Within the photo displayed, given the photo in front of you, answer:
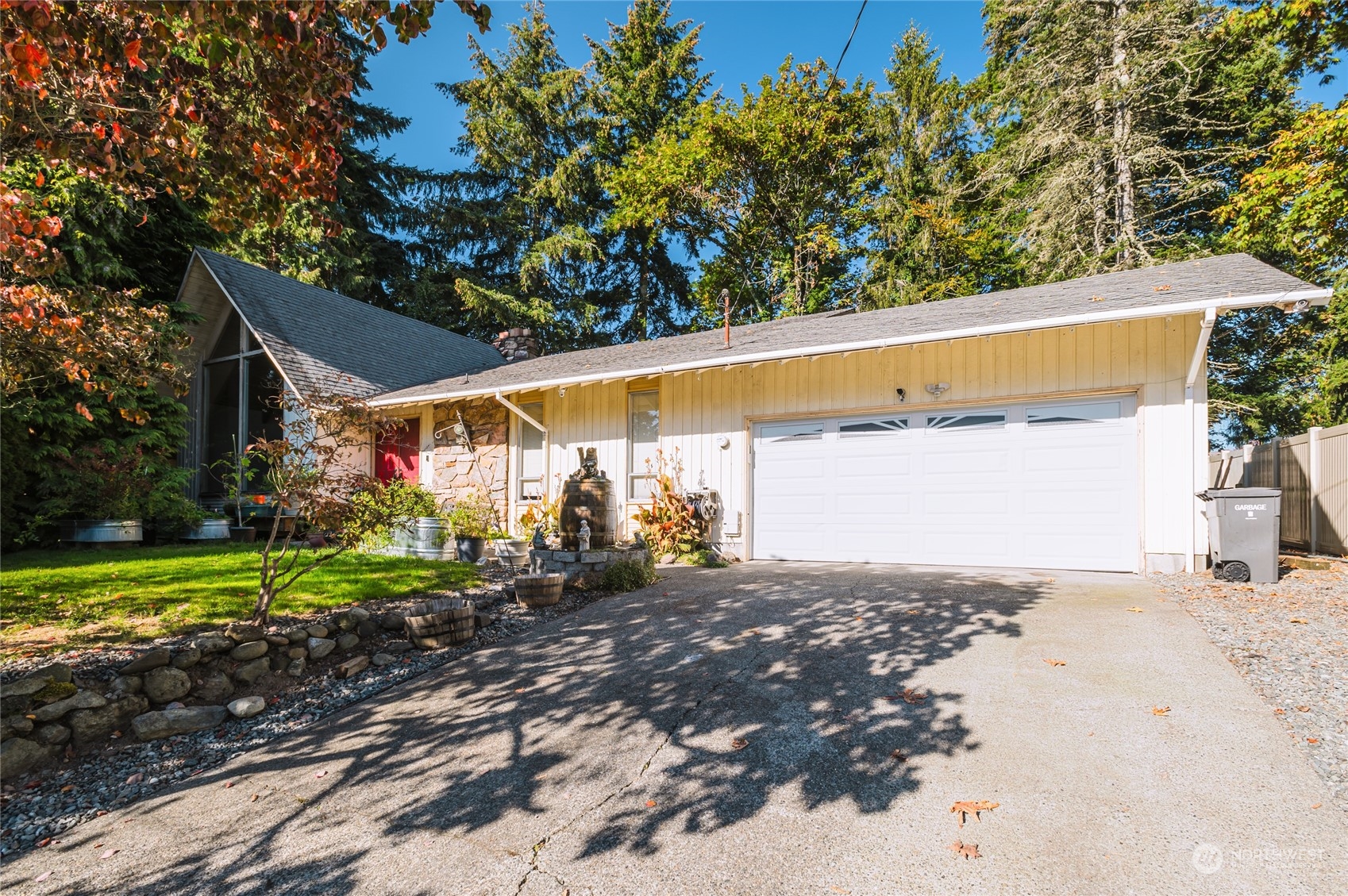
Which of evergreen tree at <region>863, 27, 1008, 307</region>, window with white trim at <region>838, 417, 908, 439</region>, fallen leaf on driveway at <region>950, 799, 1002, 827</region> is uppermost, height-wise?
evergreen tree at <region>863, 27, 1008, 307</region>

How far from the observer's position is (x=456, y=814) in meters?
Answer: 2.69

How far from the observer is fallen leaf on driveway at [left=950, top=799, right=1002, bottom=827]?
7.98ft

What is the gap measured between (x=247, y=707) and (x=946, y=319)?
7.91 metres

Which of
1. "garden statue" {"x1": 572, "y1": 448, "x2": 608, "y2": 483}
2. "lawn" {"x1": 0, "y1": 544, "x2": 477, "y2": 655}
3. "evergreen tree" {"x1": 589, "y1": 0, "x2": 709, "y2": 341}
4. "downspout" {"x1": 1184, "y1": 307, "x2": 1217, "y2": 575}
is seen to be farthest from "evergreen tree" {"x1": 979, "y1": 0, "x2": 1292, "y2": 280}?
"lawn" {"x1": 0, "y1": 544, "x2": 477, "y2": 655}

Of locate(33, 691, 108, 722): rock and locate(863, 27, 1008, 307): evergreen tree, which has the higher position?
locate(863, 27, 1008, 307): evergreen tree

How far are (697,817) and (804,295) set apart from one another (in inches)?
720

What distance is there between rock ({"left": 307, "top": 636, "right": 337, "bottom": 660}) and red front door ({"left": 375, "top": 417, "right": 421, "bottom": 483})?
277 inches

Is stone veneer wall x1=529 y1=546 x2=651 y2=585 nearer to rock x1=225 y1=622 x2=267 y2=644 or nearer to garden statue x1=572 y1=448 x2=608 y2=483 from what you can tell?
garden statue x1=572 y1=448 x2=608 y2=483

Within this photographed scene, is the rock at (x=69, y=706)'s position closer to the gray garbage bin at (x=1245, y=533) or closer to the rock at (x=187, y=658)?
the rock at (x=187, y=658)

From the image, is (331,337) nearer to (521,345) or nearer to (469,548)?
(521,345)

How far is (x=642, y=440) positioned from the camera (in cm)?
967

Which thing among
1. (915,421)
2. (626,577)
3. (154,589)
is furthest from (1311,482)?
(154,589)

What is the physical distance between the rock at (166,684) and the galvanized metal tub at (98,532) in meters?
7.23

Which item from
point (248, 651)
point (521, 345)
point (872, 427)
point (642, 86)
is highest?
point (642, 86)
